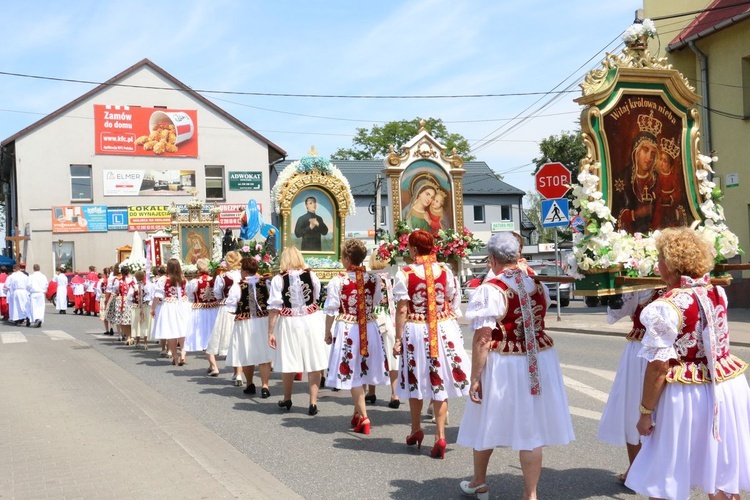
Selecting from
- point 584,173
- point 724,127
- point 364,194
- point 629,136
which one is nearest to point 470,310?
A: point 584,173

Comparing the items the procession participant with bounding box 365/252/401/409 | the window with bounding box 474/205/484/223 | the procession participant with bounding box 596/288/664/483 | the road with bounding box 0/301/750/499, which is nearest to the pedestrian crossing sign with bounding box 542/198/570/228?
the road with bounding box 0/301/750/499

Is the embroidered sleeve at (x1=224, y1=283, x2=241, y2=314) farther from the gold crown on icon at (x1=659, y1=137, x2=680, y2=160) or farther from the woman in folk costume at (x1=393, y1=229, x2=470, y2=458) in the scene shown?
the gold crown on icon at (x1=659, y1=137, x2=680, y2=160)

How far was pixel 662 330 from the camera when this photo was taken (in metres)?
4.24

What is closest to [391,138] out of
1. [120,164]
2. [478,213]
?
[478,213]

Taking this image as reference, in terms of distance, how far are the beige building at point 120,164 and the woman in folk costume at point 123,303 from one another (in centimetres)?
1837

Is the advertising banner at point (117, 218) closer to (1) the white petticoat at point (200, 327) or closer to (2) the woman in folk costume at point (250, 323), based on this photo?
(1) the white petticoat at point (200, 327)

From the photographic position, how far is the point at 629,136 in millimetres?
6086

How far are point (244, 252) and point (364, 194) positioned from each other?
4278 centimetres

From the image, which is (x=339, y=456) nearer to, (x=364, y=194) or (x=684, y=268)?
(x=684, y=268)

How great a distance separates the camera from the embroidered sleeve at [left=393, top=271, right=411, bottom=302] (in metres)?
7.21

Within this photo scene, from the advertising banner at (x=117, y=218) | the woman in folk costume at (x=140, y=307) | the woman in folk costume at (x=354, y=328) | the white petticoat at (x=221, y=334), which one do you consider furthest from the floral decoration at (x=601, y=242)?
the advertising banner at (x=117, y=218)

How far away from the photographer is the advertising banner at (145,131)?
40281mm

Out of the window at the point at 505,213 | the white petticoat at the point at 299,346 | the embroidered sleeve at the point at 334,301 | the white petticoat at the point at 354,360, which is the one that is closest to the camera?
the white petticoat at the point at 354,360

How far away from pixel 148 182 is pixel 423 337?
120 ft
